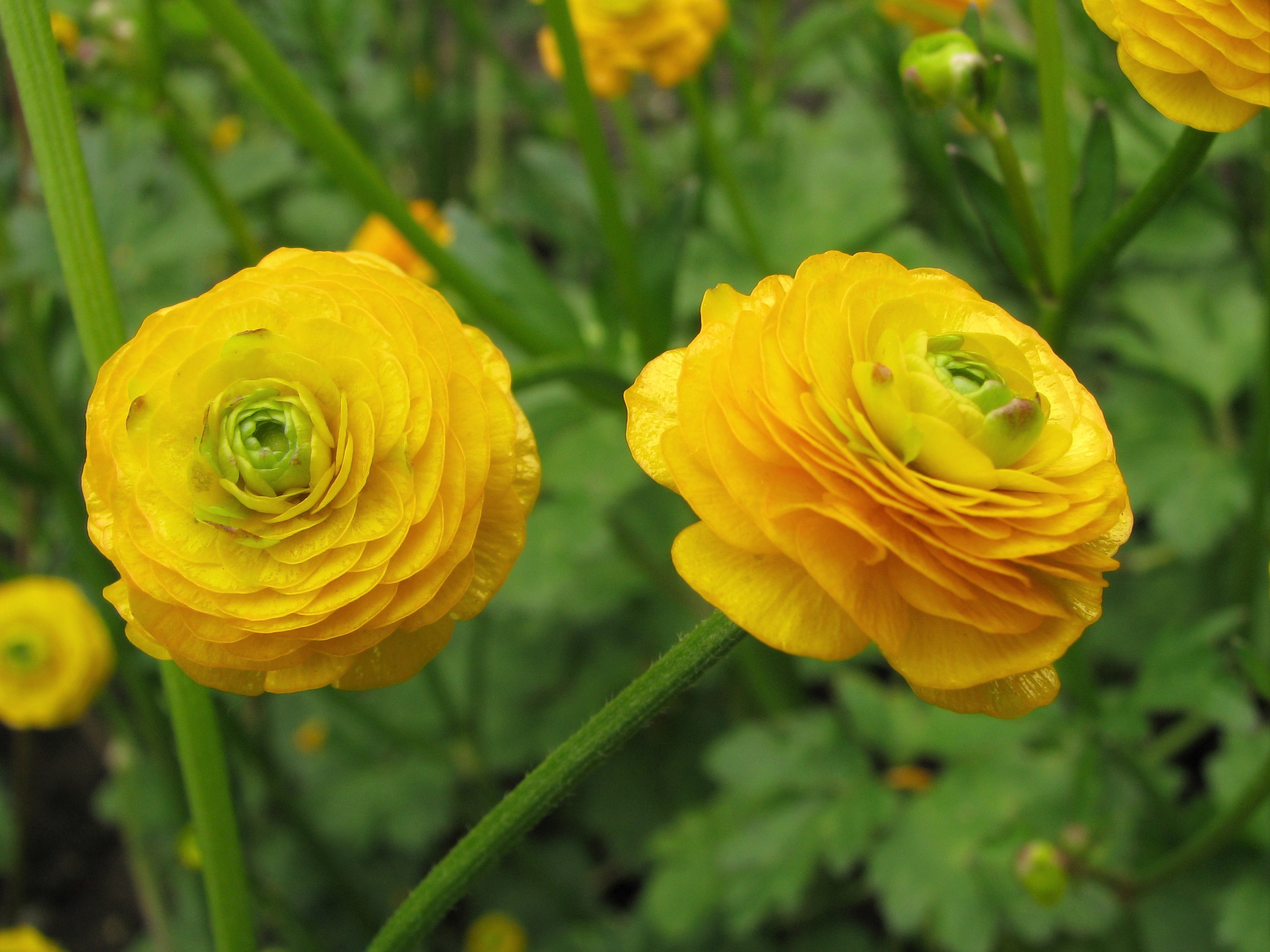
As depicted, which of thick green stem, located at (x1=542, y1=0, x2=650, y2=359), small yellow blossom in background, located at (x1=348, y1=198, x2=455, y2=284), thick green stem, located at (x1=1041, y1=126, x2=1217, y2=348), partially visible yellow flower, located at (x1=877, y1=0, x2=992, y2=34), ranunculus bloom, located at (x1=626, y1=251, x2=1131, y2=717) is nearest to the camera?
ranunculus bloom, located at (x1=626, y1=251, x2=1131, y2=717)

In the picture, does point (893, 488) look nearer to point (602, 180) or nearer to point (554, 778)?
point (554, 778)

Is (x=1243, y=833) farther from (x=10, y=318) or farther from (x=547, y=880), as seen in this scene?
(x=10, y=318)

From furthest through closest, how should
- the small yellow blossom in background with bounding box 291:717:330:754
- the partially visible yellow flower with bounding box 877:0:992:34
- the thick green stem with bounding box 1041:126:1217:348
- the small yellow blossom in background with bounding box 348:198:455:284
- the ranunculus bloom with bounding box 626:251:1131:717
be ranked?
the small yellow blossom in background with bounding box 291:717:330:754, the small yellow blossom in background with bounding box 348:198:455:284, the partially visible yellow flower with bounding box 877:0:992:34, the thick green stem with bounding box 1041:126:1217:348, the ranunculus bloom with bounding box 626:251:1131:717

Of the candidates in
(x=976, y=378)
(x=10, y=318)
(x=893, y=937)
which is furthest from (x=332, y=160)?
(x=893, y=937)

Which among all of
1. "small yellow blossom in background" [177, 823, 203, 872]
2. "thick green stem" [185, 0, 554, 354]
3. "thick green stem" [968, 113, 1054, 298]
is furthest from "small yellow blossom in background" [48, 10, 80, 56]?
"thick green stem" [968, 113, 1054, 298]

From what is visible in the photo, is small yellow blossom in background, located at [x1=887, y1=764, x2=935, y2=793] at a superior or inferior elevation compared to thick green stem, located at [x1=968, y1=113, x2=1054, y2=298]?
inferior

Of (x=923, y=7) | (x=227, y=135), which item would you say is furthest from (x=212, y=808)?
(x=227, y=135)

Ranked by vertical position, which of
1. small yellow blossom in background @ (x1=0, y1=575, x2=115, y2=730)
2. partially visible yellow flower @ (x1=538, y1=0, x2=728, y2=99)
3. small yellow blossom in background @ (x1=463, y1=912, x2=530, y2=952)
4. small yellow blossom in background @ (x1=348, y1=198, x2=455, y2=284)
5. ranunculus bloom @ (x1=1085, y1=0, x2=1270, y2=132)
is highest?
ranunculus bloom @ (x1=1085, y1=0, x2=1270, y2=132)

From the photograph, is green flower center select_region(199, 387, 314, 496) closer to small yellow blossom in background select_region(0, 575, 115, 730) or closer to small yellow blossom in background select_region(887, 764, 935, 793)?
small yellow blossom in background select_region(0, 575, 115, 730)
